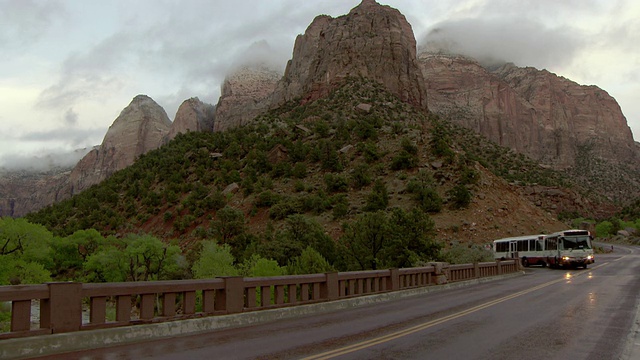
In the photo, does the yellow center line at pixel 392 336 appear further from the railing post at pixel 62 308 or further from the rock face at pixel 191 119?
the rock face at pixel 191 119

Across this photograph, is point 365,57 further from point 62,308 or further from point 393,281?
point 62,308

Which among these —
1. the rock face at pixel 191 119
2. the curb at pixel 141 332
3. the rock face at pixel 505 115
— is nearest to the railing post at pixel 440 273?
the curb at pixel 141 332

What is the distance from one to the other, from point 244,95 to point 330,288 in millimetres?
159335

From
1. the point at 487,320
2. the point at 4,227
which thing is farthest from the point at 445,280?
the point at 4,227

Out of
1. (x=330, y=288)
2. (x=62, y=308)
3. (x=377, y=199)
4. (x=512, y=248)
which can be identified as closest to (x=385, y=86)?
(x=377, y=199)

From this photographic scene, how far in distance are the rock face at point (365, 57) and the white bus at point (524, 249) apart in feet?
182

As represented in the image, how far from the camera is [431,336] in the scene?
424 inches

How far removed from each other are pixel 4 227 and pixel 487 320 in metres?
48.3

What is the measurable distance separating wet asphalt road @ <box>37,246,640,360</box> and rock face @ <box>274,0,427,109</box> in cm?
8292

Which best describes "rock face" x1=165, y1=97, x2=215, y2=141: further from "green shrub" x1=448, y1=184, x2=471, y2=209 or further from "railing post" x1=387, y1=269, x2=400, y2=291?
"railing post" x1=387, y1=269, x2=400, y2=291

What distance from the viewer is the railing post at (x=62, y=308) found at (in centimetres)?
933

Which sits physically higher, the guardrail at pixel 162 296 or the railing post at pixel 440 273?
the guardrail at pixel 162 296

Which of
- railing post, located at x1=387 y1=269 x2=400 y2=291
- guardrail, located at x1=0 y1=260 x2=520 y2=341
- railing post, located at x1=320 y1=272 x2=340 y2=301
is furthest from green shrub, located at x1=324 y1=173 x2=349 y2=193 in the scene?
railing post, located at x1=320 y1=272 x2=340 y2=301

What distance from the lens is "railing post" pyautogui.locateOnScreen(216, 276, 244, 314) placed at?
12.9 meters
